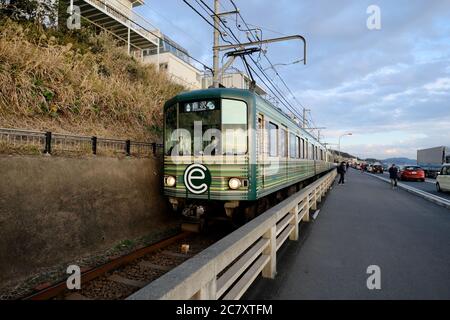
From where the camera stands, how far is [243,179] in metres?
6.00

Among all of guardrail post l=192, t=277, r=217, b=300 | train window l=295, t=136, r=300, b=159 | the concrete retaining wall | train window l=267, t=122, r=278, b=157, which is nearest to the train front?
the concrete retaining wall

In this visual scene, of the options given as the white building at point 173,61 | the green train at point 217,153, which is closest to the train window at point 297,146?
the green train at point 217,153

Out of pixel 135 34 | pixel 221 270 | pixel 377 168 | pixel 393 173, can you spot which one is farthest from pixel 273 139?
pixel 377 168

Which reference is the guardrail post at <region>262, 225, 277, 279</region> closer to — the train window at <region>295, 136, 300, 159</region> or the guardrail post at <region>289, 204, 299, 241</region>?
the guardrail post at <region>289, 204, 299, 241</region>

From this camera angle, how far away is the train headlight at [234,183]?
5.98 metres

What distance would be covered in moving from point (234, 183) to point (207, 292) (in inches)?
143

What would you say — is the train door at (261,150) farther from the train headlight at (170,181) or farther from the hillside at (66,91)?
the hillside at (66,91)

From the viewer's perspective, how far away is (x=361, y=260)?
15.8 feet

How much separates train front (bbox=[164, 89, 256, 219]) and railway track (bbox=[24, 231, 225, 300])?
92 cm

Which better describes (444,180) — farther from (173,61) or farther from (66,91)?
(173,61)

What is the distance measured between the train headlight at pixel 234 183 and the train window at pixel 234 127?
0.56 meters
